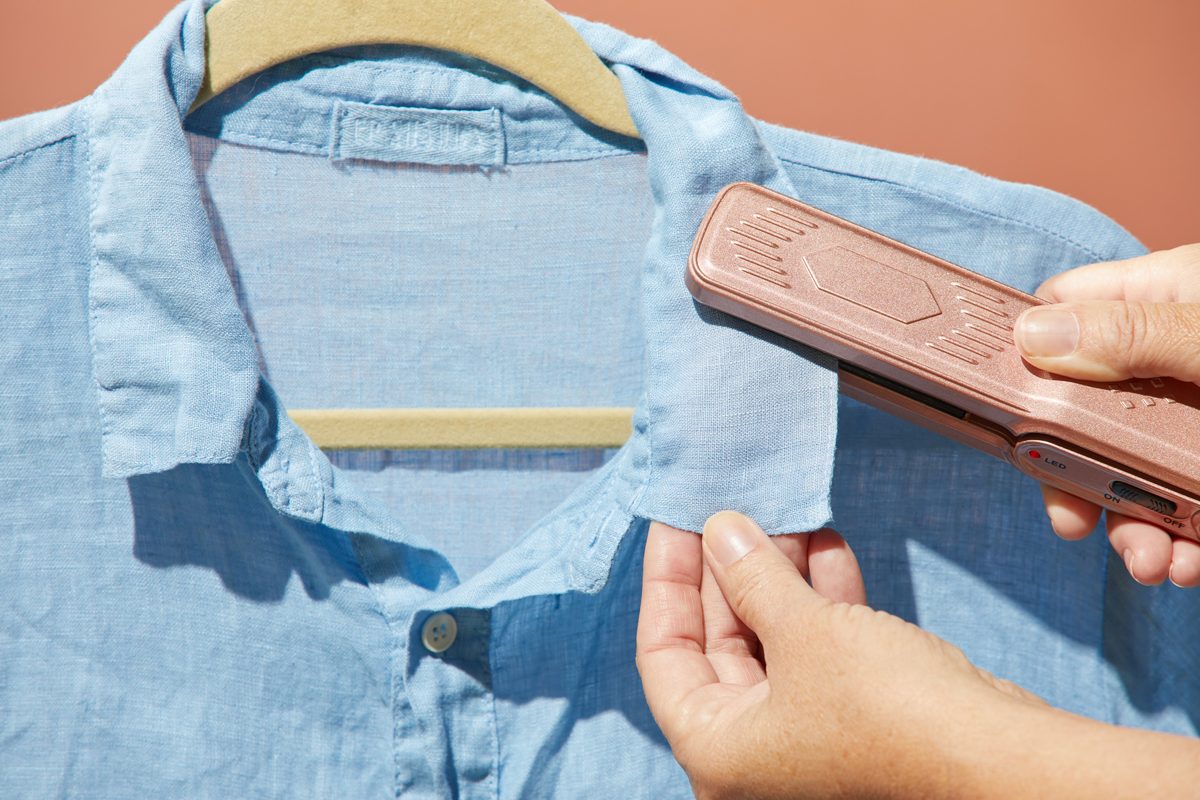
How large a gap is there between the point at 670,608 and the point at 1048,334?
0.25 m

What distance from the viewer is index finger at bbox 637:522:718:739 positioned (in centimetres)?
47

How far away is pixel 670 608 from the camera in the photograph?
0.48m

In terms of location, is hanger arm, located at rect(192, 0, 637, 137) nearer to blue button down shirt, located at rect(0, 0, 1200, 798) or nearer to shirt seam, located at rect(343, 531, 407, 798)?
blue button down shirt, located at rect(0, 0, 1200, 798)

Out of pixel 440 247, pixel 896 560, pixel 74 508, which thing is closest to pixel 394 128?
pixel 440 247

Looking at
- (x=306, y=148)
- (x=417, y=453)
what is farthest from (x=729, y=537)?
(x=306, y=148)

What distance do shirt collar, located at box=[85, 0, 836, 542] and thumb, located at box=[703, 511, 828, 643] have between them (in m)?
0.01

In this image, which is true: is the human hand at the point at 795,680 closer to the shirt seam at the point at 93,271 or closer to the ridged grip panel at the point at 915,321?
the ridged grip panel at the point at 915,321

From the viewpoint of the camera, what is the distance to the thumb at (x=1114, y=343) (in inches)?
16.4

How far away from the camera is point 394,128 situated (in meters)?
0.50

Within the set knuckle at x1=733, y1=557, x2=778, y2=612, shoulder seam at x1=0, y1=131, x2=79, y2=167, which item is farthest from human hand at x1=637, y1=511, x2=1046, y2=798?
shoulder seam at x1=0, y1=131, x2=79, y2=167

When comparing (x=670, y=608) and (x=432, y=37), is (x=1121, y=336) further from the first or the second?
(x=432, y=37)

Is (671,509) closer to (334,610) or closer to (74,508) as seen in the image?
(334,610)

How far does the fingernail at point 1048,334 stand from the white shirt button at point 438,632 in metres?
0.35

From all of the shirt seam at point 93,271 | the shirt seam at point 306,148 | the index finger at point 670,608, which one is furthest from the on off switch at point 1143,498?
the shirt seam at point 93,271
